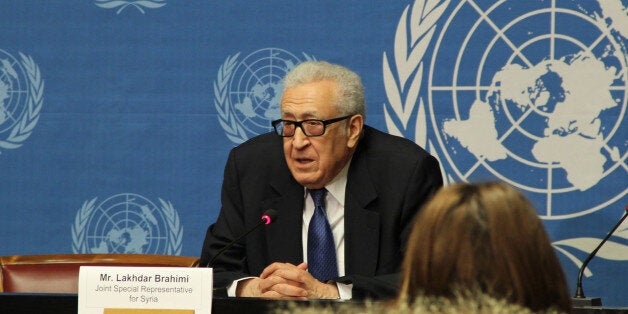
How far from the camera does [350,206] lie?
3250mm

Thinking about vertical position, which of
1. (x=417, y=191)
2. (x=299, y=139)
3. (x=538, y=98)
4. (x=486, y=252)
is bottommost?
(x=486, y=252)

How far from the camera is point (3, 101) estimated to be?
3.89 m

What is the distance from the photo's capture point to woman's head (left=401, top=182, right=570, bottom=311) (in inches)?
51.9

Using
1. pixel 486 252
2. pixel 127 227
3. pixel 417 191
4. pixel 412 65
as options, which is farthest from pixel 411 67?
pixel 486 252

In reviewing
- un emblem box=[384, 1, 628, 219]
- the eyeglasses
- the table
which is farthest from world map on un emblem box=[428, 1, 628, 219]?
the table

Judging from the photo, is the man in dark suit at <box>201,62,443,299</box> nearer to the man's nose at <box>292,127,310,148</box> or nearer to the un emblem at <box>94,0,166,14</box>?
the man's nose at <box>292,127,310,148</box>

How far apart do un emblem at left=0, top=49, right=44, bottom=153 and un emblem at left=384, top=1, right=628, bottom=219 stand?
4.94 feet

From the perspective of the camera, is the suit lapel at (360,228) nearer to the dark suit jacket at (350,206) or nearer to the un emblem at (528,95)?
the dark suit jacket at (350,206)

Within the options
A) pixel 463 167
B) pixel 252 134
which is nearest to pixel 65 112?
pixel 252 134

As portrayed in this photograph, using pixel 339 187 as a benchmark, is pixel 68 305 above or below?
below

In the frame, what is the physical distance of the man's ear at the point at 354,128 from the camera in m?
3.30

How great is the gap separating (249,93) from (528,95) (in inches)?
44.0

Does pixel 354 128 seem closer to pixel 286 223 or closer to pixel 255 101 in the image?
pixel 286 223

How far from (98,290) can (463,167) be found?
1803 millimetres
